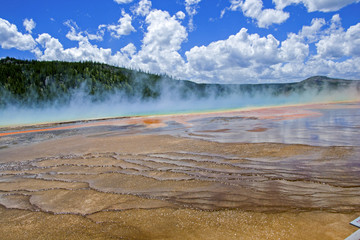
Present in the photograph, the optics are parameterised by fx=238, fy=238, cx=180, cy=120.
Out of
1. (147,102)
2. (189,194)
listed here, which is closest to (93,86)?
Result: (147,102)

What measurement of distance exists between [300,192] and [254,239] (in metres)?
1.40

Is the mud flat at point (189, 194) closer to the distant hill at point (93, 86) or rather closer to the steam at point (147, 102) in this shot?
the steam at point (147, 102)

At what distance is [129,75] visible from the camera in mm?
72688

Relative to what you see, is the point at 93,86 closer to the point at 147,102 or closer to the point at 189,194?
the point at 147,102

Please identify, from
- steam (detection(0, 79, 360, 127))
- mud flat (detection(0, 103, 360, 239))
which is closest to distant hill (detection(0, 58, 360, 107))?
steam (detection(0, 79, 360, 127))

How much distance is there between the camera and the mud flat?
259 centimetres

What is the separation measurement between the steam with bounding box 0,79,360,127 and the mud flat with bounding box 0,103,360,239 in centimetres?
1926

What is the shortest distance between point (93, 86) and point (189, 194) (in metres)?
55.8

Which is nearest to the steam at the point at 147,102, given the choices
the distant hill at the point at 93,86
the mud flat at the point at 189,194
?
the distant hill at the point at 93,86

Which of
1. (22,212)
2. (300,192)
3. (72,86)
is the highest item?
(72,86)

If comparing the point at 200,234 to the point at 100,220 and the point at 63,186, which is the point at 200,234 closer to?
the point at 100,220

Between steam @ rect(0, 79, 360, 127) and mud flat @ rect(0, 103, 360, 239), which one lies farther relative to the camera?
steam @ rect(0, 79, 360, 127)

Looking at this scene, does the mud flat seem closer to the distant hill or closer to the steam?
the steam

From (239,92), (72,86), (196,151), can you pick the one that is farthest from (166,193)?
(239,92)
